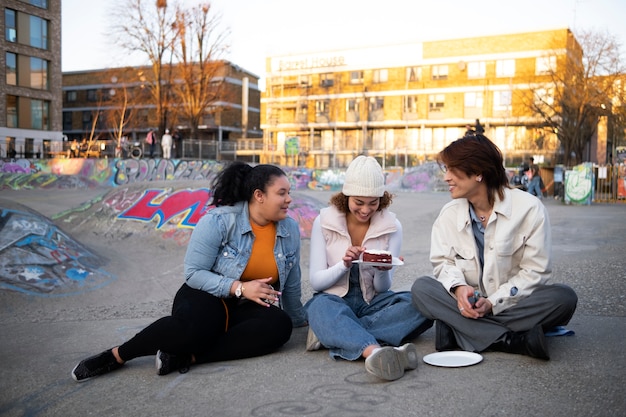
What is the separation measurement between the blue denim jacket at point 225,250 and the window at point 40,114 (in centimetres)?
4153

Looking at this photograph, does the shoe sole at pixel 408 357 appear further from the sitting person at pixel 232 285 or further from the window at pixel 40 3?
the window at pixel 40 3

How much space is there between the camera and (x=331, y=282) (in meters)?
4.00

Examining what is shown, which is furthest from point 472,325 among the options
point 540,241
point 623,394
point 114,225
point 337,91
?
point 337,91

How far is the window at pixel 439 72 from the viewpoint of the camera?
165 feet

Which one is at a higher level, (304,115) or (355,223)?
(304,115)

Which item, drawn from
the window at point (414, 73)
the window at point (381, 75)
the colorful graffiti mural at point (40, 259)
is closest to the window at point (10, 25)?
the window at point (381, 75)

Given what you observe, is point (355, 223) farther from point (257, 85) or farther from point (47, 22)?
point (257, 85)

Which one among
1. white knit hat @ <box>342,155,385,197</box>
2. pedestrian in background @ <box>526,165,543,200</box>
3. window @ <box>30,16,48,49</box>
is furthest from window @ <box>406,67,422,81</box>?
white knit hat @ <box>342,155,385,197</box>

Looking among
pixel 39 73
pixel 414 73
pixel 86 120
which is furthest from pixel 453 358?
pixel 86 120

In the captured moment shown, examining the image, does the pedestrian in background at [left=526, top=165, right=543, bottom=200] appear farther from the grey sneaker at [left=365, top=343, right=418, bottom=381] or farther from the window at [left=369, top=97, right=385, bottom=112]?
the window at [left=369, top=97, right=385, bottom=112]

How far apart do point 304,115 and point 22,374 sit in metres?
54.3

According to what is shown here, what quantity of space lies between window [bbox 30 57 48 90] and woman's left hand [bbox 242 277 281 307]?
4197cm

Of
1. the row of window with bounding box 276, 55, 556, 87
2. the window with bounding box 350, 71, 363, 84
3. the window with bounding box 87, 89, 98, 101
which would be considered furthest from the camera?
the window with bounding box 87, 89, 98, 101

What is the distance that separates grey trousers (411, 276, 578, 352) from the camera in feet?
11.6
